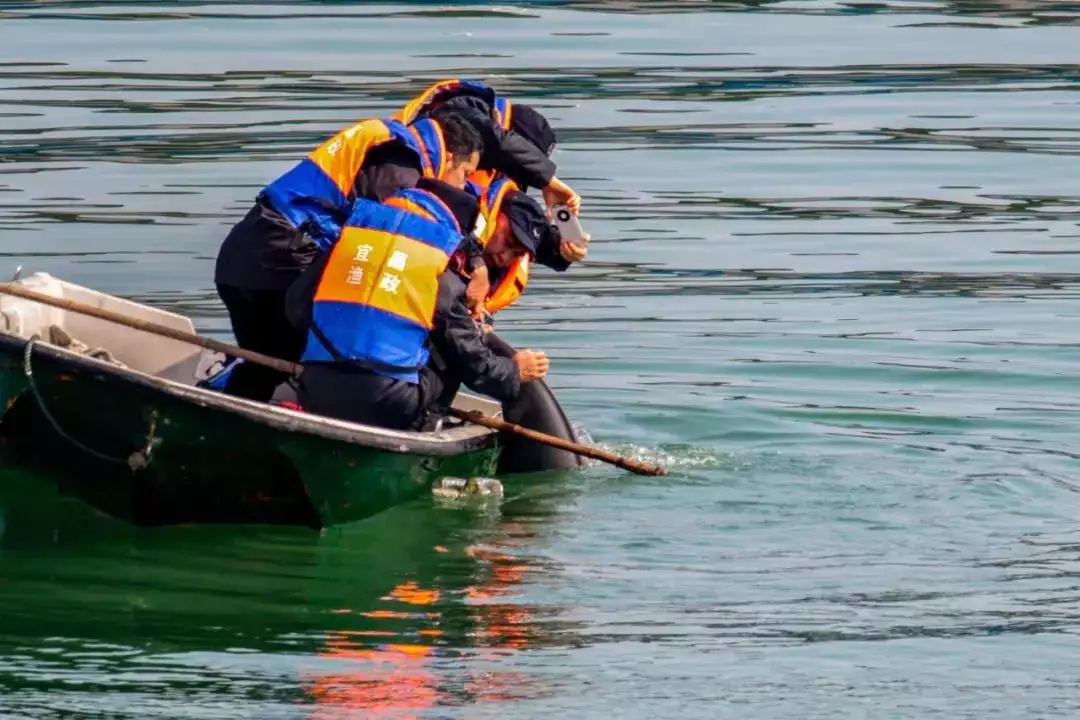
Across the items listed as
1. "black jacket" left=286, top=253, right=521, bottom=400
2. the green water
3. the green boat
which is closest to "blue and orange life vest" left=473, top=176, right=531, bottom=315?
"black jacket" left=286, top=253, right=521, bottom=400

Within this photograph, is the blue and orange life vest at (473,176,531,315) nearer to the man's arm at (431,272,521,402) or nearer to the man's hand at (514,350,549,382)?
the man's hand at (514,350,549,382)

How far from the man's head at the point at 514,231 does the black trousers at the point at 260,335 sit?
102cm

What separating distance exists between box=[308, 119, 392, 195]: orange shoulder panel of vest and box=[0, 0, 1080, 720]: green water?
4.89 feet

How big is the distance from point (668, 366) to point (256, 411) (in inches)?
188

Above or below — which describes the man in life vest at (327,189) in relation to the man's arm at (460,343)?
above

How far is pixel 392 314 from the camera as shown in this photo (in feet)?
32.0

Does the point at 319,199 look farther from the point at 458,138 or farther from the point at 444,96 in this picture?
the point at 444,96

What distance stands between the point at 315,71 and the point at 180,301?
7.82m

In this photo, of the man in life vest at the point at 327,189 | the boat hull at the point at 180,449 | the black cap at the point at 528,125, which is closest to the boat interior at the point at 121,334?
the man in life vest at the point at 327,189

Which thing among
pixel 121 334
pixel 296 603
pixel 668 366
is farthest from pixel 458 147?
pixel 668 366

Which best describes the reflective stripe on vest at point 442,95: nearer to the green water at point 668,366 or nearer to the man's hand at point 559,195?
the man's hand at point 559,195

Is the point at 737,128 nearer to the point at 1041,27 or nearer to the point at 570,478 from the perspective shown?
the point at 1041,27

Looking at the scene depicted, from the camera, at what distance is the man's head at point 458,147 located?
10414mm

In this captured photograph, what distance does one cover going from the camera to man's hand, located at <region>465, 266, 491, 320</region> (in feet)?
34.6
